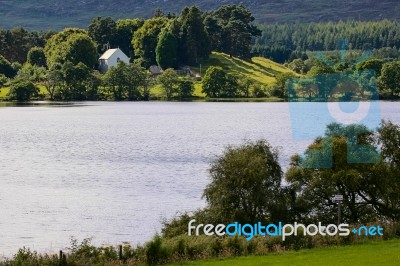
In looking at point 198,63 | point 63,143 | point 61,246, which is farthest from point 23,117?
point 61,246

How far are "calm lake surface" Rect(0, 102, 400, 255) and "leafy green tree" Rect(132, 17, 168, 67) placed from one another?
132ft

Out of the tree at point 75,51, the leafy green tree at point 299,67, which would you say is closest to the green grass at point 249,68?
the leafy green tree at point 299,67

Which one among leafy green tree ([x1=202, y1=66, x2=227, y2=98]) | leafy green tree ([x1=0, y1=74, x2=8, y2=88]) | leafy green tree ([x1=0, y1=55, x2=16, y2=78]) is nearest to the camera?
leafy green tree ([x1=202, y1=66, x2=227, y2=98])

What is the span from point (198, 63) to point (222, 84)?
26452 millimetres

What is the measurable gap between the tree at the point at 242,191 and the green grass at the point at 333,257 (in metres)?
6.23

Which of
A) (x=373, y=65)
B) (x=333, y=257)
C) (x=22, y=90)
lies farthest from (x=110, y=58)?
(x=333, y=257)

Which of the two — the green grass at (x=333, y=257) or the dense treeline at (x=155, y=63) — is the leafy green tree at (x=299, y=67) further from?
the green grass at (x=333, y=257)

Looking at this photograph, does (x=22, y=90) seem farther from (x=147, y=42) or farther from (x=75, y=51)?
(x=147, y=42)

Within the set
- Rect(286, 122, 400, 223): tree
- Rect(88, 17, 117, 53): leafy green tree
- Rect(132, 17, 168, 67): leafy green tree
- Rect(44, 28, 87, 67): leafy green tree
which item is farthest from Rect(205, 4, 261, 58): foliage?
Rect(286, 122, 400, 223): tree

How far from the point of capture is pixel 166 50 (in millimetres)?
177625

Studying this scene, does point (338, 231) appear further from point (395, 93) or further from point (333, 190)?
point (395, 93)

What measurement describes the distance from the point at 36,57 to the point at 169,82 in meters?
47.1

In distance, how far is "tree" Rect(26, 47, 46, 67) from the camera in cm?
19162

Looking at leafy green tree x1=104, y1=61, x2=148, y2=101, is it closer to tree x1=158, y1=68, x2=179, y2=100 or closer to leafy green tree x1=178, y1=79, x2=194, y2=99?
tree x1=158, y1=68, x2=179, y2=100
